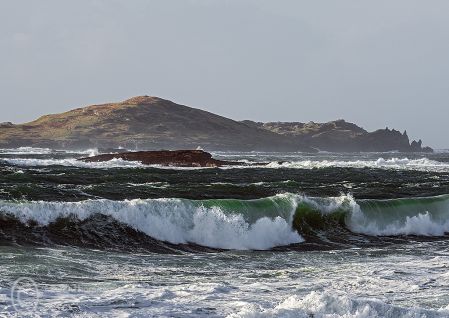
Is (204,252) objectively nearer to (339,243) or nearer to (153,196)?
(339,243)

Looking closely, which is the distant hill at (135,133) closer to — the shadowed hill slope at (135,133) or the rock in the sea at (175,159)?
the shadowed hill slope at (135,133)

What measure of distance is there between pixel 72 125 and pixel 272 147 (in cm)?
5858

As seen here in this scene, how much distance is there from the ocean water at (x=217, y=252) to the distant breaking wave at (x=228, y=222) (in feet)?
0.17

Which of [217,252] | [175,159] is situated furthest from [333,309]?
[175,159]

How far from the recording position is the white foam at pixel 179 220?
63.8 feet

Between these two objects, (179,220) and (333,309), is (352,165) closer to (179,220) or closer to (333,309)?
(179,220)

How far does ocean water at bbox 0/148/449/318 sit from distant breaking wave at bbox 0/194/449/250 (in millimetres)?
52

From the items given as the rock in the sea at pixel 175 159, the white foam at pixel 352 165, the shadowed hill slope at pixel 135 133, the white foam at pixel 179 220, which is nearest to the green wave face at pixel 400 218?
the white foam at pixel 179 220

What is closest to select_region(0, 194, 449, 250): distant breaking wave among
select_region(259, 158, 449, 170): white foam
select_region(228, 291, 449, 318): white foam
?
select_region(228, 291, 449, 318): white foam

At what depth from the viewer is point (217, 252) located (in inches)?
710

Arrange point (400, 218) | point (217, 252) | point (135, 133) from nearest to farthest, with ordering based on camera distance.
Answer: point (217, 252) < point (400, 218) < point (135, 133)

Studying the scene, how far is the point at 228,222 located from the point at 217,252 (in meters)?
3.02

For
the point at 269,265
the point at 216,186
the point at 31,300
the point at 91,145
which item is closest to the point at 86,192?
the point at 216,186

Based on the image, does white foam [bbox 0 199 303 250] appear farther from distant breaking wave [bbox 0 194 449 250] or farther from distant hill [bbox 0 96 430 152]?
distant hill [bbox 0 96 430 152]
